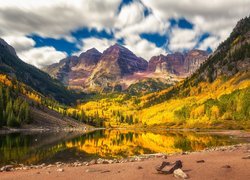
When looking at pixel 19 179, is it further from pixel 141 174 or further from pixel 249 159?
pixel 249 159

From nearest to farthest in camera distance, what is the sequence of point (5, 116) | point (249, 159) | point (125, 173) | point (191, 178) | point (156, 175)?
1. point (191, 178)
2. point (156, 175)
3. point (125, 173)
4. point (249, 159)
5. point (5, 116)

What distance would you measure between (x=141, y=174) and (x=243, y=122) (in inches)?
7355

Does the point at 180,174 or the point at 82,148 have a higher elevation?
the point at 82,148

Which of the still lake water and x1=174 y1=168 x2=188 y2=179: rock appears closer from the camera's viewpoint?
x1=174 y1=168 x2=188 y2=179: rock

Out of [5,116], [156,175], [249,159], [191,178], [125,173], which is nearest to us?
[191,178]

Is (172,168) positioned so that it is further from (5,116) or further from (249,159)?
(5,116)

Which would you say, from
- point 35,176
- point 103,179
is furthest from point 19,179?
point 103,179

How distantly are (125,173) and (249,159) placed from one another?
530 inches

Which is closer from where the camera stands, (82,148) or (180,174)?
(180,174)

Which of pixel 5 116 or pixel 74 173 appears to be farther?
pixel 5 116

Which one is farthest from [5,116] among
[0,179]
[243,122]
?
[0,179]

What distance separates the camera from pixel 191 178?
2514 centimetres

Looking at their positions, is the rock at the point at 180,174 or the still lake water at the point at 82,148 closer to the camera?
the rock at the point at 180,174

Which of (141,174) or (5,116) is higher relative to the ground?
(5,116)
